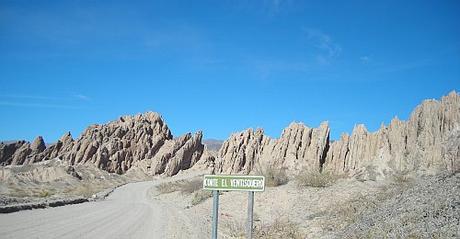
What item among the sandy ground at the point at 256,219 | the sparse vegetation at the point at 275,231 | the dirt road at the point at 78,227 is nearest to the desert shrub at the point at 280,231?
the sparse vegetation at the point at 275,231

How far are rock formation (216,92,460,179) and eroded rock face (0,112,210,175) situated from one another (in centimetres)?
4751

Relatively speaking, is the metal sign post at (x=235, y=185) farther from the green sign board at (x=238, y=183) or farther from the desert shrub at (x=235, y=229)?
the desert shrub at (x=235, y=229)

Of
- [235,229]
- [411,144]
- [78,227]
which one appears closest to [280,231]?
[235,229]

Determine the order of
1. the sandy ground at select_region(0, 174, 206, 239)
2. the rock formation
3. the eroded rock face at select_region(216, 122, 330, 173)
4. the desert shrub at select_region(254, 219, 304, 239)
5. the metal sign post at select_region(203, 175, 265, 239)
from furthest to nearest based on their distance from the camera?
the eroded rock face at select_region(216, 122, 330, 173) → the rock formation → the sandy ground at select_region(0, 174, 206, 239) → the desert shrub at select_region(254, 219, 304, 239) → the metal sign post at select_region(203, 175, 265, 239)

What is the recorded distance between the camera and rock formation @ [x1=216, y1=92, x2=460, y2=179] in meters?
34.8

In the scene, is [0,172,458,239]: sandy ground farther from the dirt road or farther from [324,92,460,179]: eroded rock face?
[324,92,460,179]: eroded rock face

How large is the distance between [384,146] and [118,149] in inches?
3136

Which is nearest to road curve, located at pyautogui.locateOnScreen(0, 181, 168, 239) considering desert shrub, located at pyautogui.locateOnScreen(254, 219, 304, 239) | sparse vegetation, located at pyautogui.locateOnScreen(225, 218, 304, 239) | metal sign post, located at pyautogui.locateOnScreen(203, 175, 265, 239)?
sparse vegetation, located at pyautogui.locateOnScreen(225, 218, 304, 239)

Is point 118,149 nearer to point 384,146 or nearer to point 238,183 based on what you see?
point 384,146

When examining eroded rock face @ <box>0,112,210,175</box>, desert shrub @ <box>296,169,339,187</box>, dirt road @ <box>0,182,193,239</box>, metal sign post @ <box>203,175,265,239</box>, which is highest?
→ eroded rock face @ <box>0,112,210,175</box>

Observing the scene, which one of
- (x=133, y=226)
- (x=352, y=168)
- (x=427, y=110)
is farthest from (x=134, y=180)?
(x=133, y=226)

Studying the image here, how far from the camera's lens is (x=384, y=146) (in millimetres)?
41781

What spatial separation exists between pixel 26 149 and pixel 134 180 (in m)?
29.3

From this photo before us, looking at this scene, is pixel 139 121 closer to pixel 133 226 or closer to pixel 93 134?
pixel 93 134
